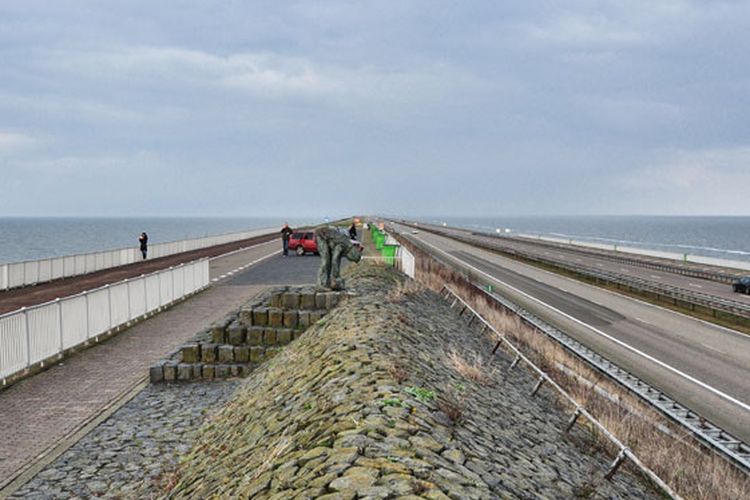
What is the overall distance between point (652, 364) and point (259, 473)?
17687 millimetres

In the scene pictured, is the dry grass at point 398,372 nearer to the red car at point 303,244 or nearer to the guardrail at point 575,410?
the guardrail at point 575,410

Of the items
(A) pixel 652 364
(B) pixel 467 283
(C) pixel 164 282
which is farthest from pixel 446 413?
(B) pixel 467 283

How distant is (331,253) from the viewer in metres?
18.6

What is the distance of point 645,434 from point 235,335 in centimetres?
1040

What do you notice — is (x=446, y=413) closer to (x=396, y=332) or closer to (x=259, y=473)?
(x=259, y=473)

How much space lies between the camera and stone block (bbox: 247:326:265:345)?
1664 cm

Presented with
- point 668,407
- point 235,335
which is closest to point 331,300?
point 235,335

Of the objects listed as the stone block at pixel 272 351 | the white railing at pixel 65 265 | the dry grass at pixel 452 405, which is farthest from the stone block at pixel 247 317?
the white railing at pixel 65 265

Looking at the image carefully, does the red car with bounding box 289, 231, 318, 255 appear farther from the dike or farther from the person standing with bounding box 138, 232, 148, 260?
the dike

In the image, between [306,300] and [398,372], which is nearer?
[398,372]

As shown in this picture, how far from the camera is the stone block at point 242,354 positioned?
16.2m

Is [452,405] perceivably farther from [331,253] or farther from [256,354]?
[331,253]

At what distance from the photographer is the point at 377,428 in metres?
7.56

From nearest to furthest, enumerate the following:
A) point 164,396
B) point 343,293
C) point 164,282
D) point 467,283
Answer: point 164,396
point 343,293
point 164,282
point 467,283
